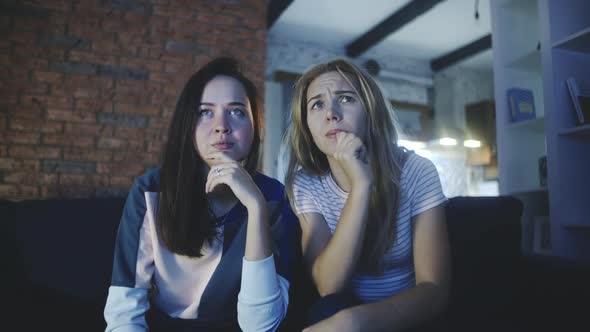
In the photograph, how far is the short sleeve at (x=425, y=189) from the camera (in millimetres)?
1077

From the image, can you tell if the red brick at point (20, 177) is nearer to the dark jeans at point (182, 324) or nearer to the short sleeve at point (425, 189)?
the dark jeans at point (182, 324)

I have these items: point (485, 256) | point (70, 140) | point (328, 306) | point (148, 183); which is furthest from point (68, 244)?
point (70, 140)

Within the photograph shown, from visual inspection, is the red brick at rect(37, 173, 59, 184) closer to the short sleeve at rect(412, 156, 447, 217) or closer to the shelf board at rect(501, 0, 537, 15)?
the short sleeve at rect(412, 156, 447, 217)

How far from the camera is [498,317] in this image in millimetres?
1316

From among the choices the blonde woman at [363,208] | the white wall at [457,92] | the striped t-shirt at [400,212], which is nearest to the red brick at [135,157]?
the blonde woman at [363,208]

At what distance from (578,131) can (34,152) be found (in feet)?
12.4

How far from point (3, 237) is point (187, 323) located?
30.8 inches

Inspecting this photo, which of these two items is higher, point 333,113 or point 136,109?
point 136,109

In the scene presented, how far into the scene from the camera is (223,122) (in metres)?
1.04

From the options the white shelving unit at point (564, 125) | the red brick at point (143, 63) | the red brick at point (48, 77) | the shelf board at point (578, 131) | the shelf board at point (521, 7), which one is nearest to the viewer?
the shelf board at point (578, 131)

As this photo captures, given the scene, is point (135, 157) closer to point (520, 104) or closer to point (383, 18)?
point (520, 104)

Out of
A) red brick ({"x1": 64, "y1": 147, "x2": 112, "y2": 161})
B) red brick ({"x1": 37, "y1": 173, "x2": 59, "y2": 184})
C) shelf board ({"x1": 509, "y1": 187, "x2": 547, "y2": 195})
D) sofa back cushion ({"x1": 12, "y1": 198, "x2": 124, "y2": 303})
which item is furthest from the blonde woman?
red brick ({"x1": 37, "y1": 173, "x2": 59, "y2": 184})

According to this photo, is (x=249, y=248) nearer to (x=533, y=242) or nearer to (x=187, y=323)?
(x=187, y=323)

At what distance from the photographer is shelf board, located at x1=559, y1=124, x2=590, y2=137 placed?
1.80 m
